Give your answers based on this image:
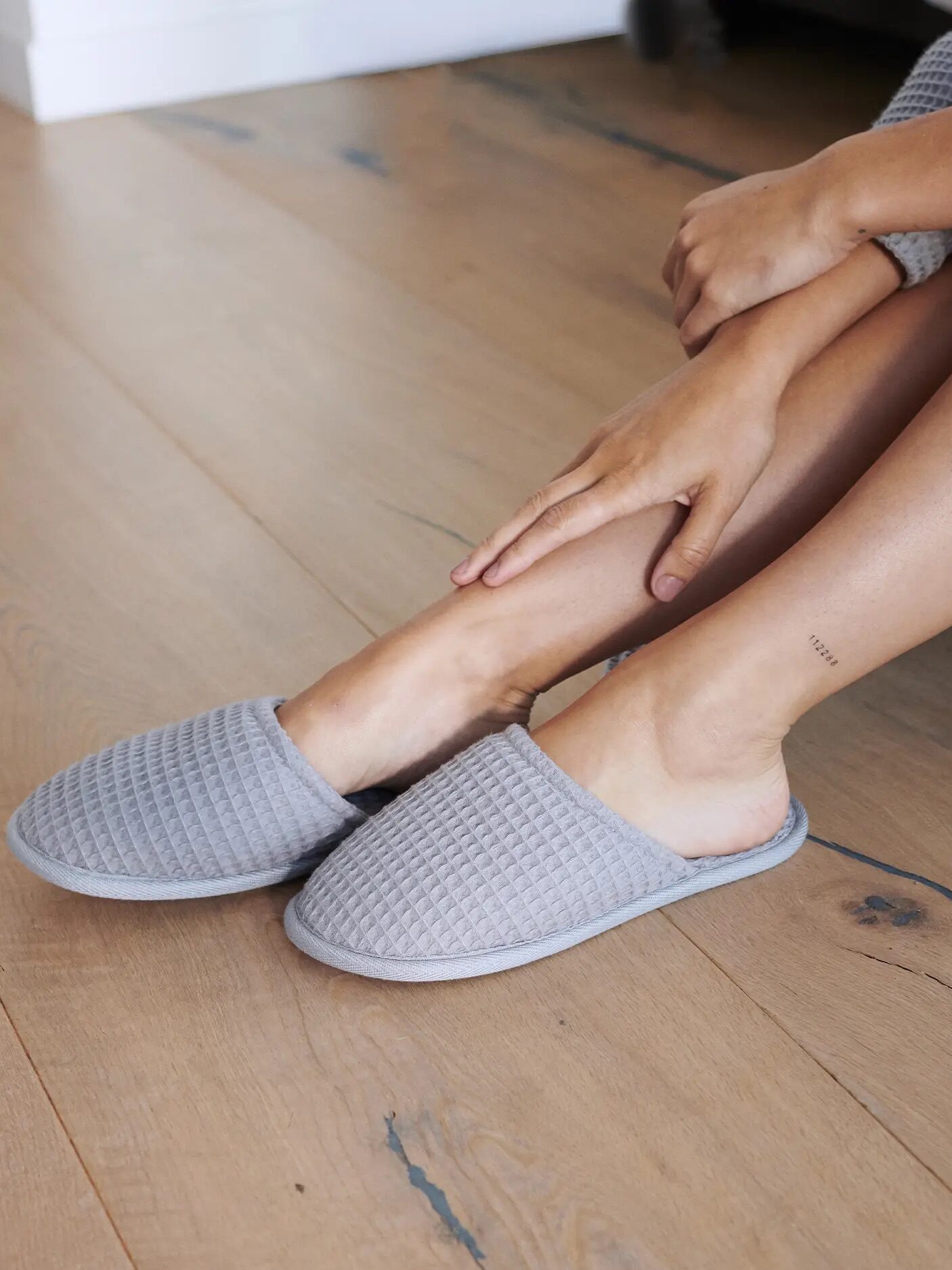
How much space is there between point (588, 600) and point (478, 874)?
0.55ft

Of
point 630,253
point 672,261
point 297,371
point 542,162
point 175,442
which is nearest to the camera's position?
point 672,261

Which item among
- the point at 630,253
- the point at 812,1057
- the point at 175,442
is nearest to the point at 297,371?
the point at 175,442

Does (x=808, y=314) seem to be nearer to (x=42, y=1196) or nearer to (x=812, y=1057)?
(x=812, y=1057)

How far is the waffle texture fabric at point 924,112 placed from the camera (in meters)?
0.79

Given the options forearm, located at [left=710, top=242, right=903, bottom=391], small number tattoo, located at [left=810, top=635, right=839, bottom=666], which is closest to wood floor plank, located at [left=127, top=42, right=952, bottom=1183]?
Result: small number tattoo, located at [left=810, top=635, right=839, bottom=666]

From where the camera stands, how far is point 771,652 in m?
0.71

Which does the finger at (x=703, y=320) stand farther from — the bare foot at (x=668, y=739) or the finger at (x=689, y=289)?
the bare foot at (x=668, y=739)

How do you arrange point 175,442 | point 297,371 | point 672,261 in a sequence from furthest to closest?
1. point 297,371
2. point 175,442
3. point 672,261

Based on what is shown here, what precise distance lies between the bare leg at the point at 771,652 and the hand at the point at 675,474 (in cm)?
6

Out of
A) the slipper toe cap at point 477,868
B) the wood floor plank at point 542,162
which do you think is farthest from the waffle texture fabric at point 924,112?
the wood floor plank at point 542,162

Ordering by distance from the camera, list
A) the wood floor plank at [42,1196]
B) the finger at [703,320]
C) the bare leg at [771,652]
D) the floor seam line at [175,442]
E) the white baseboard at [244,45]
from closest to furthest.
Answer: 1. the wood floor plank at [42,1196]
2. the bare leg at [771,652]
3. the finger at [703,320]
4. the floor seam line at [175,442]
5. the white baseboard at [244,45]

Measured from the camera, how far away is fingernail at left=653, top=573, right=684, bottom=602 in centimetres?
78

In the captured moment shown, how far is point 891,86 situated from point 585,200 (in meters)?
0.71

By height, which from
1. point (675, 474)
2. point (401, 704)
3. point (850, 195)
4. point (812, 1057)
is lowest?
point (812, 1057)
